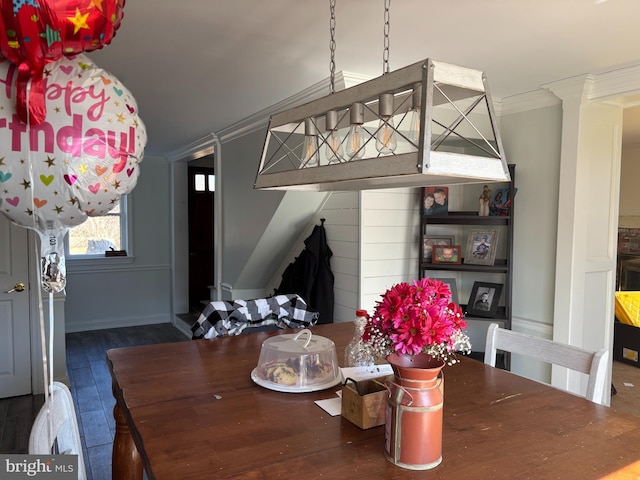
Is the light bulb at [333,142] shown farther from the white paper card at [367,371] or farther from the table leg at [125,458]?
the table leg at [125,458]

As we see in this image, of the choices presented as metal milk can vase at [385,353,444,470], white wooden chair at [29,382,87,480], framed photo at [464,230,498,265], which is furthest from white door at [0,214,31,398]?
metal milk can vase at [385,353,444,470]

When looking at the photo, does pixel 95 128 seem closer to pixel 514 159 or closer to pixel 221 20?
pixel 221 20

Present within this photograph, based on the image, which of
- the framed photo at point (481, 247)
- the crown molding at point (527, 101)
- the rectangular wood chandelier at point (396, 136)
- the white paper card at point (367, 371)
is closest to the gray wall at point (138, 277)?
the framed photo at point (481, 247)

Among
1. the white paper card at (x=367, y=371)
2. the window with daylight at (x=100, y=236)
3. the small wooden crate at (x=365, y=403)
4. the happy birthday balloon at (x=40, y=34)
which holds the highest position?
the happy birthday balloon at (x=40, y=34)

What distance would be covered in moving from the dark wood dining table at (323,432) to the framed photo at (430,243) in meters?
1.54

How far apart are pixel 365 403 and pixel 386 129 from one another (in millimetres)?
797

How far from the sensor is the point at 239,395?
1.58 metres

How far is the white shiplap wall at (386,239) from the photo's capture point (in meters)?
3.14

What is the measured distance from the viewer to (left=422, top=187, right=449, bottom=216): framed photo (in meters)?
3.30

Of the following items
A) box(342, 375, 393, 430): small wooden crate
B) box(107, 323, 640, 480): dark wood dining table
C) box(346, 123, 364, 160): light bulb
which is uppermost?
box(346, 123, 364, 160): light bulb

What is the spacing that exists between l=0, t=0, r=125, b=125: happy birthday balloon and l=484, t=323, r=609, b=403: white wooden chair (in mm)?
1787

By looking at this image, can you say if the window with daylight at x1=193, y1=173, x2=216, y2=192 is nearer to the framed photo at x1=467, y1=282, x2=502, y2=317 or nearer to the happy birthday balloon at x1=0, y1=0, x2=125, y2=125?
the framed photo at x1=467, y1=282, x2=502, y2=317

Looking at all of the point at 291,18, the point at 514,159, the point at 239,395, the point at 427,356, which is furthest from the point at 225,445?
the point at 514,159

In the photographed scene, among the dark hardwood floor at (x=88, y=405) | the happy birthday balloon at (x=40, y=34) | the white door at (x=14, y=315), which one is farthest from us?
the white door at (x=14, y=315)
